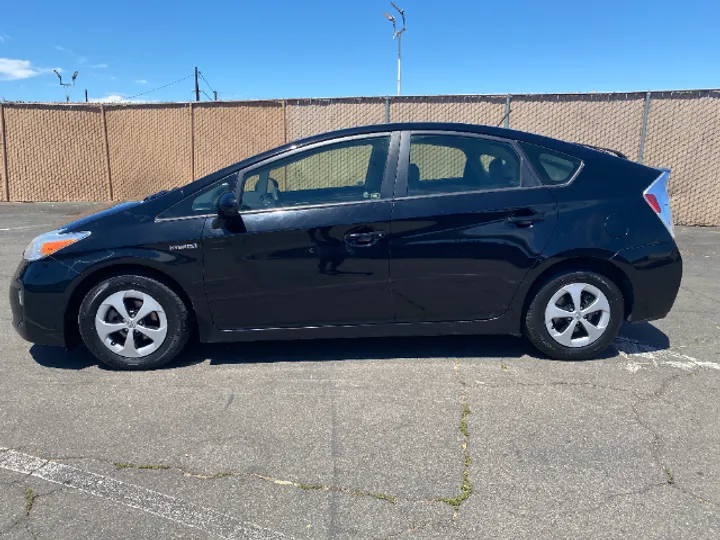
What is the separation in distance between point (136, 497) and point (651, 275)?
11.4 ft

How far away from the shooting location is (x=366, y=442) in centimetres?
299

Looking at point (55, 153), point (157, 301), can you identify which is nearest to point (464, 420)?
point (157, 301)

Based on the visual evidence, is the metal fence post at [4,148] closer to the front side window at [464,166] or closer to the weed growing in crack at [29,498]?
the front side window at [464,166]

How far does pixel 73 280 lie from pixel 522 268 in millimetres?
3007

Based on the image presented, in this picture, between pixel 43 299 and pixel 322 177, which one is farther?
pixel 322 177

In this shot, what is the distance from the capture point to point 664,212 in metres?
4.04

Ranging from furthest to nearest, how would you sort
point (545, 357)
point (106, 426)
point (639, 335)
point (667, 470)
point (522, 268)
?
point (639, 335)
point (545, 357)
point (522, 268)
point (106, 426)
point (667, 470)

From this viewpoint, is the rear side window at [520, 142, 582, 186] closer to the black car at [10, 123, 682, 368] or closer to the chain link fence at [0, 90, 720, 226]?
the black car at [10, 123, 682, 368]

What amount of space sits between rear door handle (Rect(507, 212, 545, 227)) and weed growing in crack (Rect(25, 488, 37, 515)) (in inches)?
122

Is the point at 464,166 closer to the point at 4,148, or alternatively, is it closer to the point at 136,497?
→ the point at 136,497

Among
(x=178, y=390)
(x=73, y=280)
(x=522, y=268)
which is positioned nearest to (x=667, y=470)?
(x=522, y=268)

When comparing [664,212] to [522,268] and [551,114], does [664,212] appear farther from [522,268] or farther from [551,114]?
[551,114]

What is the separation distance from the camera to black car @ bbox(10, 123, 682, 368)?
3775 mm

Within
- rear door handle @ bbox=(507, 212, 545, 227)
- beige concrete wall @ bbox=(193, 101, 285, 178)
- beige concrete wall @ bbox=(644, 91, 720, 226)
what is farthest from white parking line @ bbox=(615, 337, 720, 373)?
beige concrete wall @ bbox=(193, 101, 285, 178)
